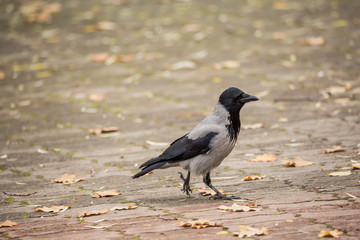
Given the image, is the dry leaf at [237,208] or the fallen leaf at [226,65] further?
the fallen leaf at [226,65]

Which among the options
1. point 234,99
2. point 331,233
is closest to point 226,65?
point 234,99

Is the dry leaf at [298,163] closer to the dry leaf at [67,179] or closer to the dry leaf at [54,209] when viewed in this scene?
the dry leaf at [67,179]

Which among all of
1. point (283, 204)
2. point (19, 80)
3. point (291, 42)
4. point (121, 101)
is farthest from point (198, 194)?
point (291, 42)

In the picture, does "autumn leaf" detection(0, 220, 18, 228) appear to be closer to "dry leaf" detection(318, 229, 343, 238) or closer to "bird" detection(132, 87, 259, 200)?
"bird" detection(132, 87, 259, 200)

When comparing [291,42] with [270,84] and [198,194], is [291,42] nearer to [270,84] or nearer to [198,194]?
[270,84]

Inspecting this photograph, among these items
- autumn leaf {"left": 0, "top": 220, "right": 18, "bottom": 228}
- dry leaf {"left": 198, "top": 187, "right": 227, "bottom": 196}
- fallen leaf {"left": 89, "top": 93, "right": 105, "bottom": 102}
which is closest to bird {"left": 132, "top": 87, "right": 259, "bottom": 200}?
dry leaf {"left": 198, "top": 187, "right": 227, "bottom": 196}

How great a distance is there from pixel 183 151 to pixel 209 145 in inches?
9.5

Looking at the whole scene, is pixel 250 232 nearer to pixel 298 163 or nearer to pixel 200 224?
pixel 200 224

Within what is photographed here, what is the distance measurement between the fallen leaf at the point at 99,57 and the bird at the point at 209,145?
21.4 ft

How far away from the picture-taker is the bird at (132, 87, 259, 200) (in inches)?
198

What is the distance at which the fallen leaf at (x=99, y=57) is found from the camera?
11422 millimetres

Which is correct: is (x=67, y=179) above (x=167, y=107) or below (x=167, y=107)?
below

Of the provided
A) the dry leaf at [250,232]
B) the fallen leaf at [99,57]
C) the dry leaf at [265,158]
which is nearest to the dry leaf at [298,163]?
the dry leaf at [265,158]

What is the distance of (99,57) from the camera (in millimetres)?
11531
